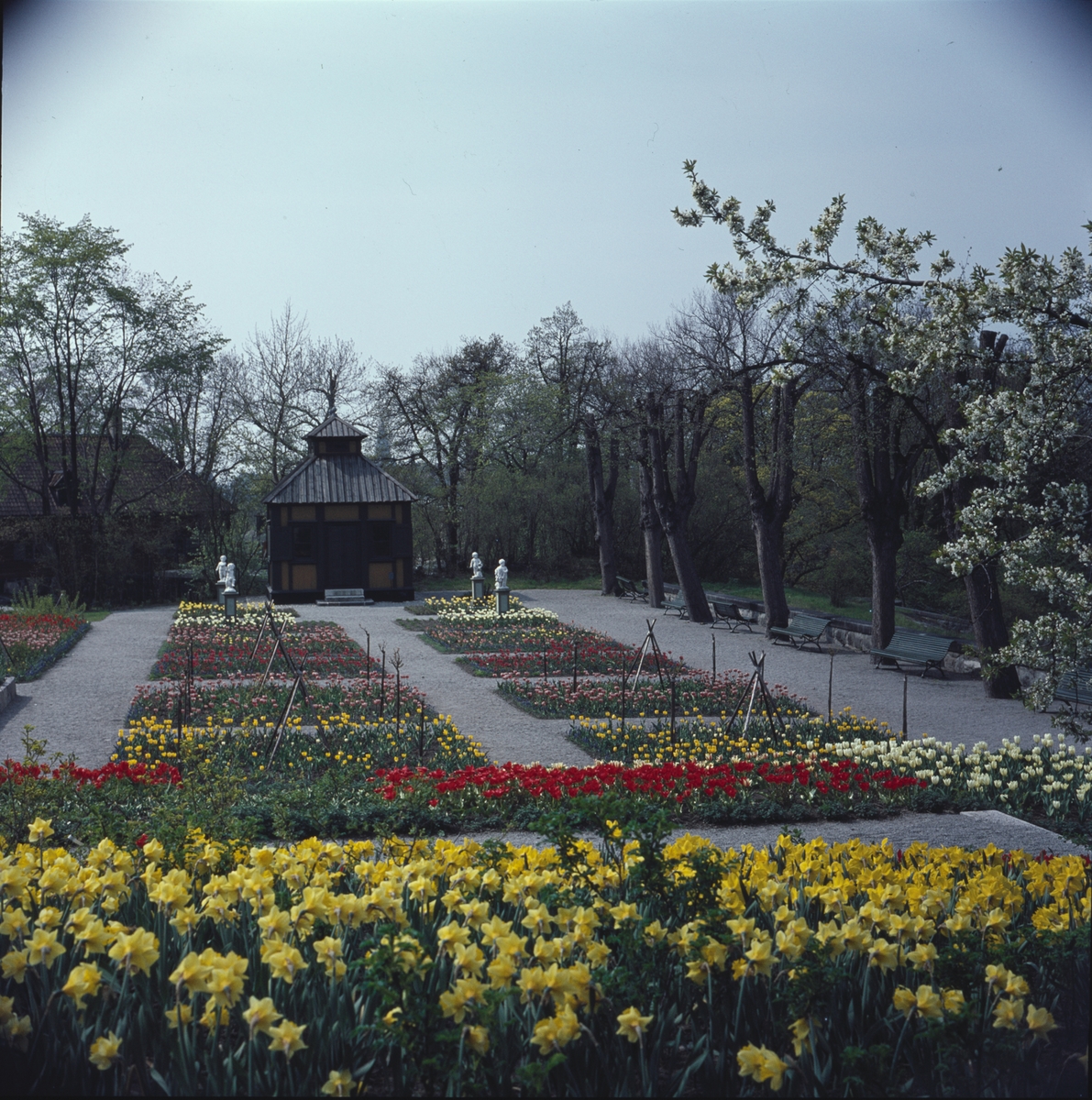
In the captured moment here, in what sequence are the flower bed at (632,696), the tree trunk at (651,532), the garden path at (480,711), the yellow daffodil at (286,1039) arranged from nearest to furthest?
the yellow daffodil at (286,1039) < the garden path at (480,711) < the flower bed at (632,696) < the tree trunk at (651,532)

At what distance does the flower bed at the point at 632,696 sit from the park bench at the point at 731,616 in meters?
8.68

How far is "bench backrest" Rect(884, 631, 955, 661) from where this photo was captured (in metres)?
16.0

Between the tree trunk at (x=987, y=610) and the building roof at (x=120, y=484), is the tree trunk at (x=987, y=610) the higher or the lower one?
the lower one

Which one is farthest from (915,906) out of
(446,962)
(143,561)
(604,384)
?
(143,561)

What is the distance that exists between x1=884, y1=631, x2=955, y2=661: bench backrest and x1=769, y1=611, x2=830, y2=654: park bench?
2.35 metres

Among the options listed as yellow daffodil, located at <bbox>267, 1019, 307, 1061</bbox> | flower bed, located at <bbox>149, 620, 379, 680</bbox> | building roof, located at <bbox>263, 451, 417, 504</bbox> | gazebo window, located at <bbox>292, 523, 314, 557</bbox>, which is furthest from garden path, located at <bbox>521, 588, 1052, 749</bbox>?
yellow daffodil, located at <bbox>267, 1019, 307, 1061</bbox>

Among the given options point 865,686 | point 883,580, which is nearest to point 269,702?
point 865,686

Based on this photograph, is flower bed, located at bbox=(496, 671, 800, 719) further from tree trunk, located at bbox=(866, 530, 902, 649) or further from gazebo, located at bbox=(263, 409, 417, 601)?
gazebo, located at bbox=(263, 409, 417, 601)

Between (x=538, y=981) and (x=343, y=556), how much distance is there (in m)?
28.6

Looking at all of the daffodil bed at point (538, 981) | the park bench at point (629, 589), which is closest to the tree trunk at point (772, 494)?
the park bench at point (629, 589)

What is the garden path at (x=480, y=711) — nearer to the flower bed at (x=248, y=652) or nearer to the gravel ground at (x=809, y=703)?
the gravel ground at (x=809, y=703)

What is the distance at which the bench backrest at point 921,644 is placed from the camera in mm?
16016

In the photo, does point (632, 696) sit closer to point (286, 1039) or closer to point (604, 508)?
point (286, 1039)

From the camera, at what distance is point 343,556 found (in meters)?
30.8
